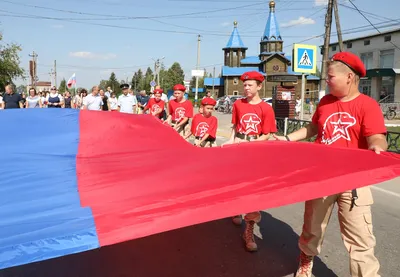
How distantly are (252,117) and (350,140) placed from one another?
134cm

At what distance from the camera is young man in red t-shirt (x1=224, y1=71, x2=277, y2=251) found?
3855 millimetres

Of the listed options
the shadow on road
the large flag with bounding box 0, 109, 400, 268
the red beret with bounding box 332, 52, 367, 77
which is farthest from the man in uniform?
the red beret with bounding box 332, 52, 367, 77

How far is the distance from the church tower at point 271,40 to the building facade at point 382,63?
84.2 feet

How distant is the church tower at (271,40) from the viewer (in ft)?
218

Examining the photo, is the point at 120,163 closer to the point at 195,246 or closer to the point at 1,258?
the point at 195,246

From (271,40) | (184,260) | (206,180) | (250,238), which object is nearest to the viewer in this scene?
(206,180)

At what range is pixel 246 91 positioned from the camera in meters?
3.89

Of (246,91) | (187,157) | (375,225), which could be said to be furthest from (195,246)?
(375,225)

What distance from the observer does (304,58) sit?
11289 millimetres

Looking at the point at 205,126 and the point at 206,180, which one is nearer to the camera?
the point at 206,180

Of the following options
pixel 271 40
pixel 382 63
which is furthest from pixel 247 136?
pixel 271 40

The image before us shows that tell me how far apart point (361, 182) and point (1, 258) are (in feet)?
6.70

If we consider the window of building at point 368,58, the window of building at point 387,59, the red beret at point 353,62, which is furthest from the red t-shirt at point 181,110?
the window of building at point 368,58

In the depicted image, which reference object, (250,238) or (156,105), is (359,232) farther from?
(156,105)
